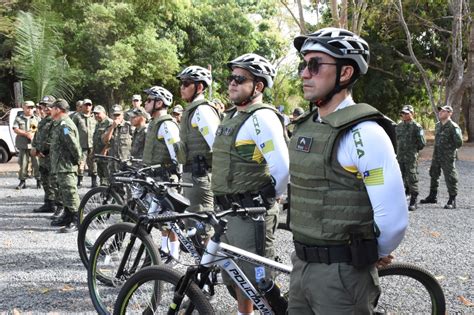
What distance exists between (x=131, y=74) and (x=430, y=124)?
1521 inches

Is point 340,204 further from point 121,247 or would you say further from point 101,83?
point 101,83

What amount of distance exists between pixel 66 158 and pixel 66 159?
0.02 meters

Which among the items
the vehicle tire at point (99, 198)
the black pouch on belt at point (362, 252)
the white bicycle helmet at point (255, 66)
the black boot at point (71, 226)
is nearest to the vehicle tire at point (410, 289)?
the black pouch on belt at point (362, 252)

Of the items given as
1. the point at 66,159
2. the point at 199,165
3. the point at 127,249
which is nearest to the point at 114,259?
the point at 127,249

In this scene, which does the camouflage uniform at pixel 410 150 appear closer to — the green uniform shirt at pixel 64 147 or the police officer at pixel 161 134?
the police officer at pixel 161 134

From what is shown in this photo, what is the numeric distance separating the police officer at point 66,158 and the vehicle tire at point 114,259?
11.9ft

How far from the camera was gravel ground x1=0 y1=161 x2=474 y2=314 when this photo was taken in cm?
497

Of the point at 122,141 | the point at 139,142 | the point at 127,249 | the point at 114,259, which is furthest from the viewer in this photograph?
the point at 122,141

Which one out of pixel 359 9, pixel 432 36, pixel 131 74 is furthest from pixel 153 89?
pixel 432 36

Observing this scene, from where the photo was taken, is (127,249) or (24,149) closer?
(127,249)

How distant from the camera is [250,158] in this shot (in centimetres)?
382

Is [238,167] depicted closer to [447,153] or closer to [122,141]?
[122,141]

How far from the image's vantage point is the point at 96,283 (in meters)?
4.50

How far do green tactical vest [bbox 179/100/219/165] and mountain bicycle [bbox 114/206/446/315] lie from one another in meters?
1.87
